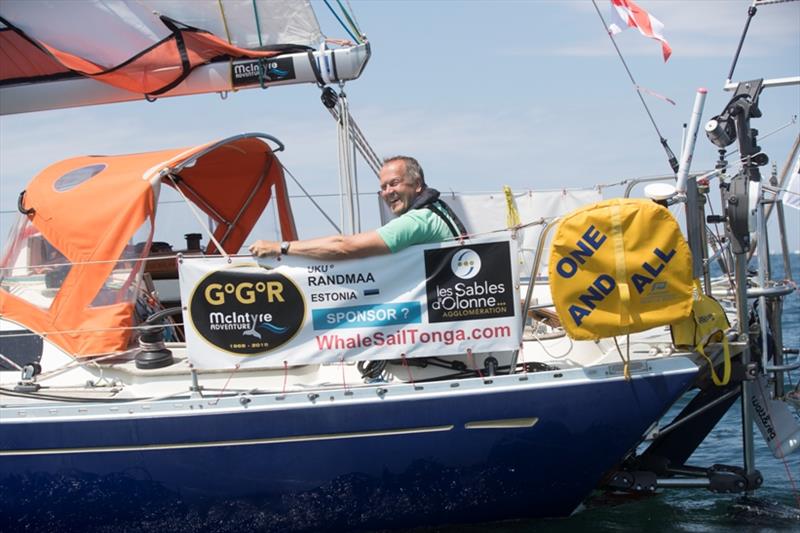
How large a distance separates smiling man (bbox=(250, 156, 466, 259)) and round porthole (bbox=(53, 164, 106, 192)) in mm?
1445

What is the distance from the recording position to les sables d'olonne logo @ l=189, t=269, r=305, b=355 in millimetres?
5789

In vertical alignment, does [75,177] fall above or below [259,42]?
below

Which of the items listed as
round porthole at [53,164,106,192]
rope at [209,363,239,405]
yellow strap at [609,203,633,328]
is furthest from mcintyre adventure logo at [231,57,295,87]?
yellow strap at [609,203,633,328]

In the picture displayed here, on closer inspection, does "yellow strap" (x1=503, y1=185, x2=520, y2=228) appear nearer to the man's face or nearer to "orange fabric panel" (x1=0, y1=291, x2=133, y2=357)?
the man's face

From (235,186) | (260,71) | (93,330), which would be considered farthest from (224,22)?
(93,330)

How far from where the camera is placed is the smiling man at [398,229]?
576cm

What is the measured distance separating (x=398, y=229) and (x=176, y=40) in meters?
3.20

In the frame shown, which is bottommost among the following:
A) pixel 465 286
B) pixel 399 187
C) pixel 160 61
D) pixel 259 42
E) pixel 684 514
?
pixel 684 514

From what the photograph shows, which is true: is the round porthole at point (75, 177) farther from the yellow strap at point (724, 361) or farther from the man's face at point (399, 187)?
the yellow strap at point (724, 361)

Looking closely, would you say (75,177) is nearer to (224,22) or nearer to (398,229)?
(224,22)

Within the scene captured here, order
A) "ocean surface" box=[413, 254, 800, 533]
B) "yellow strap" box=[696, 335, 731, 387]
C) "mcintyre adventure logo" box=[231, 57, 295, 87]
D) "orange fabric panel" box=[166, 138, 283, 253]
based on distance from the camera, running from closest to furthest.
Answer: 1. "yellow strap" box=[696, 335, 731, 387]
2. "ocean surface" box=[413, 254, 800, 533]
3. "mcintyre adventure logo" box=[231, 57, 295, 87]
4. "orange fabric panel" box=[166, 138, 283, 253]

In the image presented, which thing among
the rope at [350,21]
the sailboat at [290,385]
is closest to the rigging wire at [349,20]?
the rope at [350,21]

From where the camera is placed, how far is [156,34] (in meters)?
7.98

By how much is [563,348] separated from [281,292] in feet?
6.36
